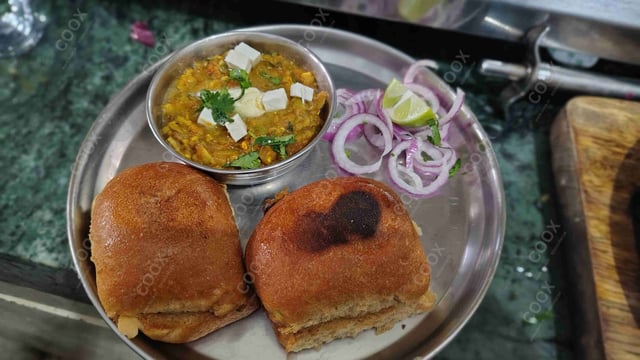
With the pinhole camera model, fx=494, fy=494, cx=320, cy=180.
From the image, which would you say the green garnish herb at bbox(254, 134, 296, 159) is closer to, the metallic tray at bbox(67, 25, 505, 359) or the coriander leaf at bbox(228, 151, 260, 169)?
the coriander leaf at bbox(228, 151, 260, 169)

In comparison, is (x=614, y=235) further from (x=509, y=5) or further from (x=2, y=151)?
(x=2, y=151)

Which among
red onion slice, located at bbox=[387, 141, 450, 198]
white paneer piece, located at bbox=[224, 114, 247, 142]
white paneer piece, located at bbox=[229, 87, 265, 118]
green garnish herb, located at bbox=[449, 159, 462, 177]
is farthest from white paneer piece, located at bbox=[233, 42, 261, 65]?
green garnish herb, located at bbox=[449, 159, 462, 177]

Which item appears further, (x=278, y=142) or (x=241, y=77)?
(x=241, y=77)

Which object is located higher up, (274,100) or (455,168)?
(274,100)

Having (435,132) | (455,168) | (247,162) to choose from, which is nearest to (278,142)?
(247,162)

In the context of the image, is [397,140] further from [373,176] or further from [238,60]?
[238,60]

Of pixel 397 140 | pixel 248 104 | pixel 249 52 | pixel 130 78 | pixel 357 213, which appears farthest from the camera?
pixel 130 78

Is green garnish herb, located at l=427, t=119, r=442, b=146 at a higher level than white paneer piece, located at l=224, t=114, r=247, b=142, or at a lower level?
lower

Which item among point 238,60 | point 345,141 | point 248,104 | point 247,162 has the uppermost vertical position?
point 238,60
